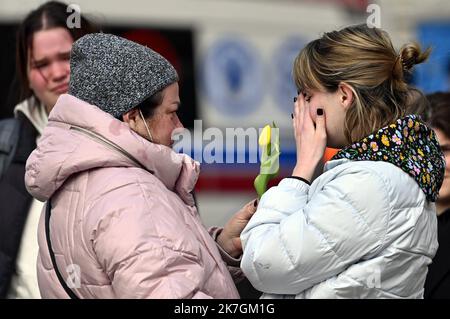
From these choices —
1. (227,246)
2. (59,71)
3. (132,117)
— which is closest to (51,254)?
(132,117)

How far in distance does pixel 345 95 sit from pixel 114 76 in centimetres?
63

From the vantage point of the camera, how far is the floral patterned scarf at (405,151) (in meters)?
2.22

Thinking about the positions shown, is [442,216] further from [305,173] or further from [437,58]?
[437,58]

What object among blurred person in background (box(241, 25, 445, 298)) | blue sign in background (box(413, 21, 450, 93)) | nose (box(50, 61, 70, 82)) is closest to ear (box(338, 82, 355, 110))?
blurred person in background (box(241, 25, 445, 298))

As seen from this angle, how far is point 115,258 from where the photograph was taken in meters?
2.03

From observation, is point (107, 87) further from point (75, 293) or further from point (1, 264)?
point (1, 264)

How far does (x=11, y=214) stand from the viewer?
316cm

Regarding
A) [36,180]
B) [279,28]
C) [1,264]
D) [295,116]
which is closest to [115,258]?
[36,180]

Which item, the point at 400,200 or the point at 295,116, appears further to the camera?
the point at 295,116

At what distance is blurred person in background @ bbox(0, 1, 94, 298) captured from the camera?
3145mm

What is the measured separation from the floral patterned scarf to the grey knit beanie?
56 cm

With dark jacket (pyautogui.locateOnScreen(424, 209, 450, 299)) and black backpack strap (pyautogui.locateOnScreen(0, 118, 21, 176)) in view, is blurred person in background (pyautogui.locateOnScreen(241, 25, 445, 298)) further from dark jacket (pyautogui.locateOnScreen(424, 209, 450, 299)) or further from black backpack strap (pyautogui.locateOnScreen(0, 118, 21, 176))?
black backpack strap (pyautogui.locateOnScreen(0, 118, 21, 176))

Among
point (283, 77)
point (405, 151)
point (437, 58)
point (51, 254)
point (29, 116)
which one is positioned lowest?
point (437, 58)
